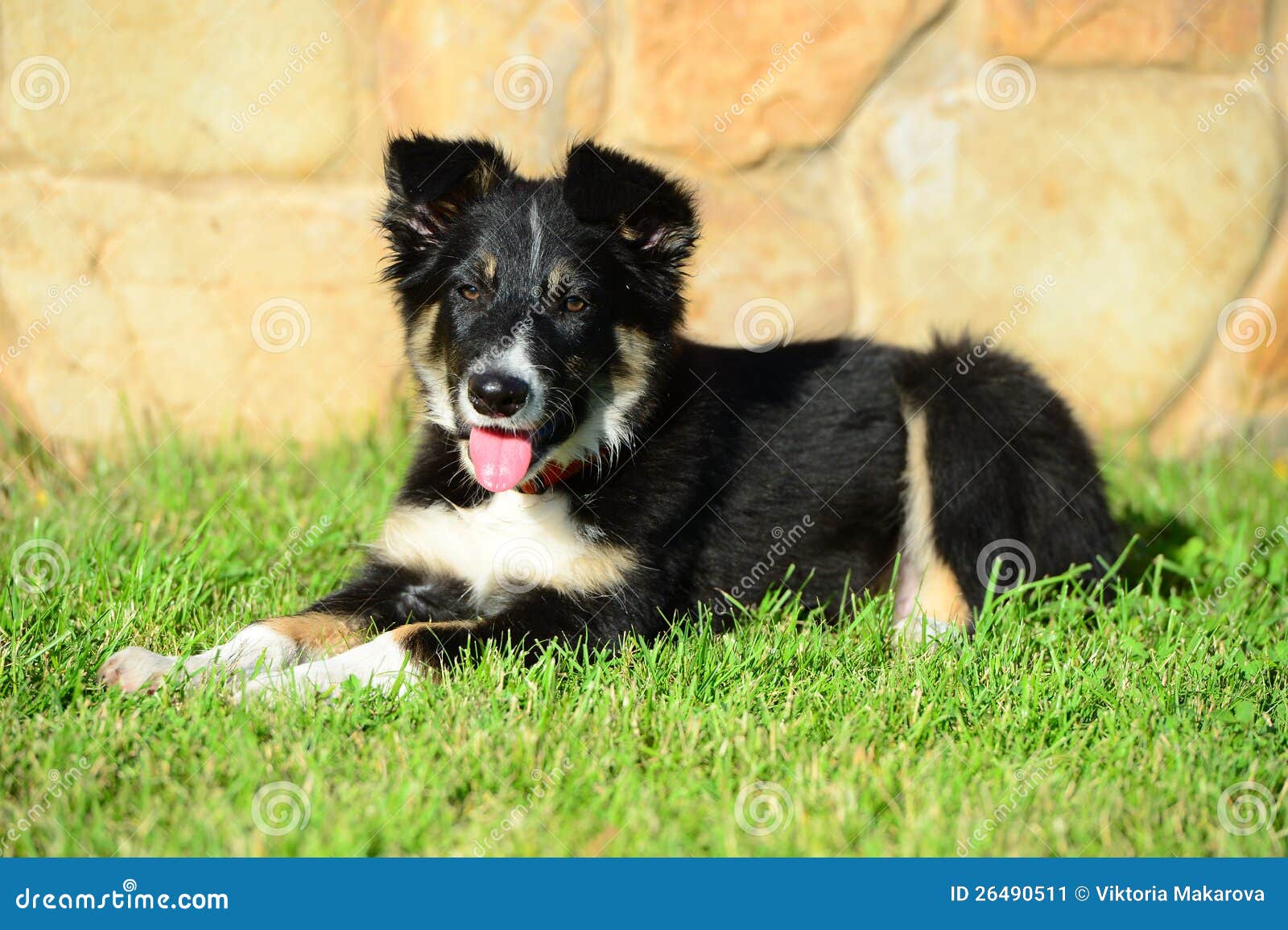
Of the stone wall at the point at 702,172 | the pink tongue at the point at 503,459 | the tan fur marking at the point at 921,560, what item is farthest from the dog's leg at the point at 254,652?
the stone wall at the point at 702,172

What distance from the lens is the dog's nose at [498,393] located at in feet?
10.1

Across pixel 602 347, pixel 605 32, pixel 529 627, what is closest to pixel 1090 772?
pixel 529 627

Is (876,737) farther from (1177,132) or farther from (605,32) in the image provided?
(1177,132)

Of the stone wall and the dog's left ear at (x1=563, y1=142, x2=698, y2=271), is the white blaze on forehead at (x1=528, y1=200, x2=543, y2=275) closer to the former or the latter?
the dog's left ear at (x1=563, y1=142, x2=698, y2=271)

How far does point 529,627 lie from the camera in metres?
A: 3.23

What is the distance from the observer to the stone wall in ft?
16.5

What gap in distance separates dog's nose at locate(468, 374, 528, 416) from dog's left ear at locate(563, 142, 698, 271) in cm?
59

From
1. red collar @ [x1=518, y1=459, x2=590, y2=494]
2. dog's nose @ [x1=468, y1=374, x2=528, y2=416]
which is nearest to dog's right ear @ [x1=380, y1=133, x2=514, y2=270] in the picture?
dog's nose @ [x1=468, y1=374, x2=528, y2=416]

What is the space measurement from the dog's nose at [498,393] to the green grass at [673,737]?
0.63 meters

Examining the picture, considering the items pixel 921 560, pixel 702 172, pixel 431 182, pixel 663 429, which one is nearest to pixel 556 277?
pixel 431 182

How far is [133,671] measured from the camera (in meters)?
3.02

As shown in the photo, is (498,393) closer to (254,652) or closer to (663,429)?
(663,429)

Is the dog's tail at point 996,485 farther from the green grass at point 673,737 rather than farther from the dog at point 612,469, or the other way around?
the green grass at point 673,737

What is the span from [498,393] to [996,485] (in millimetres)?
1805
